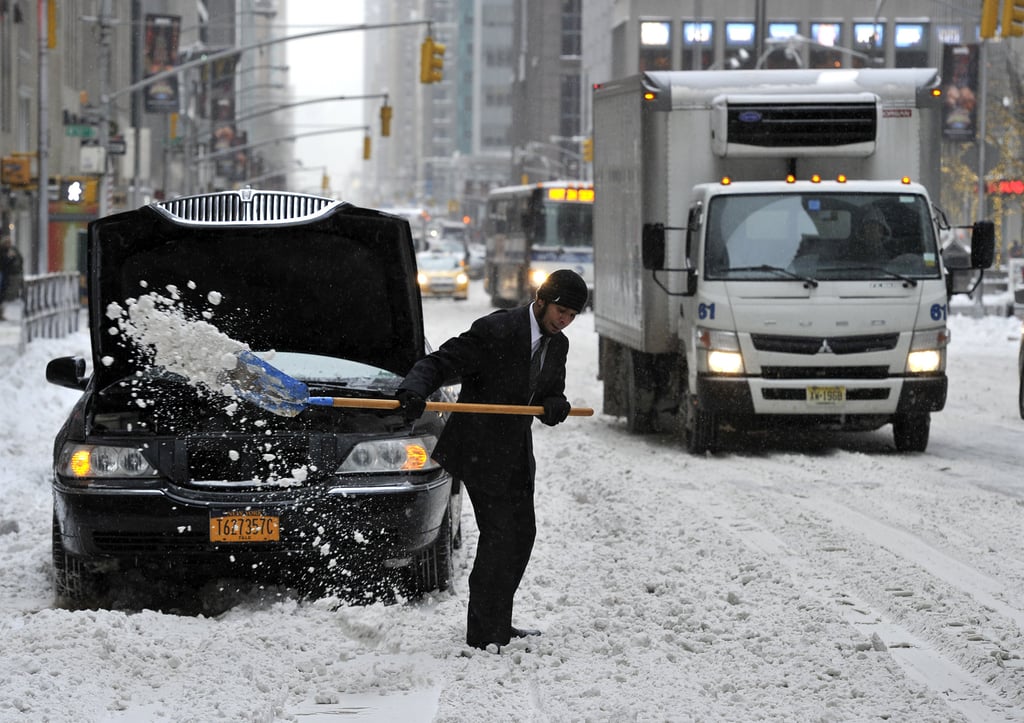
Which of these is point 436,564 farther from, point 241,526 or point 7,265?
point 7,265

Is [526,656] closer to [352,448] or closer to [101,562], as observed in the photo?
[352,448]

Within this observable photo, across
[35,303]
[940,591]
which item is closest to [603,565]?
[940,591]

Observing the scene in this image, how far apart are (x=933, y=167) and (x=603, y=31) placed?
102382 mm

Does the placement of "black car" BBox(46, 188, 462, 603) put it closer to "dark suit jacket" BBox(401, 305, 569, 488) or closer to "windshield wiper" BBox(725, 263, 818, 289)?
"dark suit jacket" BBox(401, 305, 569, 488)

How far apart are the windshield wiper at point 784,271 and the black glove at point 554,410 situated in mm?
7618

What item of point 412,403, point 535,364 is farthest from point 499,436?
point 412,403

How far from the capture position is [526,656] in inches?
269

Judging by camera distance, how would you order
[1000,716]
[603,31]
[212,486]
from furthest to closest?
[603,31] < [212,486] < [1000,716]

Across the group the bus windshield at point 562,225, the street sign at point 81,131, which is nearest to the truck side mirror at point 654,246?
the street sign at point 81,131

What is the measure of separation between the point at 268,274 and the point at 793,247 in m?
6.78

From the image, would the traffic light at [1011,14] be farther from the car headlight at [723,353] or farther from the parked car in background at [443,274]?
the parked car in background at [443,274]

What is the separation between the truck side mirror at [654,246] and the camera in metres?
14.2

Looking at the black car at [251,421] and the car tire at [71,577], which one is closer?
the black car at [251,421]

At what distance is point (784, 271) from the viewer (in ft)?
46.8
